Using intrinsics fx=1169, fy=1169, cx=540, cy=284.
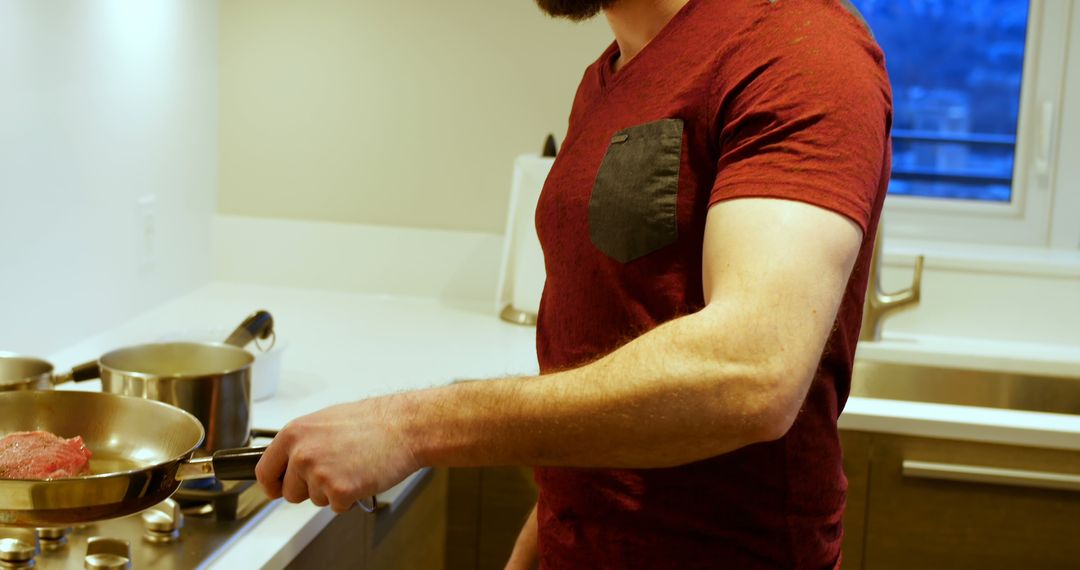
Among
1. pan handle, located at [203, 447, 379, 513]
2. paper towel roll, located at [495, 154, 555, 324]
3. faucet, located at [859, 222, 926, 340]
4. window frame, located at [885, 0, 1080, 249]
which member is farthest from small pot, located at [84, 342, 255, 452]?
window frame, located at [885, 0, 1080, 249]

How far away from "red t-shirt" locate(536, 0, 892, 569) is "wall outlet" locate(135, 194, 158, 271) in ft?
4.25

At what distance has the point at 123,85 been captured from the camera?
6.61ft

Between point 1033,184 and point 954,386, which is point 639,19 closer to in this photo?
point 954,386

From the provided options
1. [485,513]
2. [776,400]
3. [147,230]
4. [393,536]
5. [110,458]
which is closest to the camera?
[776,400]

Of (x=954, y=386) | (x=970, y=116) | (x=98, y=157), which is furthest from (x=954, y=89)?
(x=98, y=157)

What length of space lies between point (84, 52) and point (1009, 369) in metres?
1.74

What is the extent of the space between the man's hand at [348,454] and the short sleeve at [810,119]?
0.29 meters

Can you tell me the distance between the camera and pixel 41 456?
3.31 ft

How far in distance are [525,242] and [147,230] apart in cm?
70

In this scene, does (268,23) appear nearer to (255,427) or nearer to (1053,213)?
(255,427)

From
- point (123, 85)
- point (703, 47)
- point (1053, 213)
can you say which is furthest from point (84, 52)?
point (1053, 213)

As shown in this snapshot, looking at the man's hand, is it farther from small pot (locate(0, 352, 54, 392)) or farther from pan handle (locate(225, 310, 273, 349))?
pan handle (locate(225, 310, 273, 349))

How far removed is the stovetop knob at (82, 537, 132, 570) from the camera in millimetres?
1081

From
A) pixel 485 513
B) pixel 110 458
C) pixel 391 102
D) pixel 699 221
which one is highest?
pixel 391 102
